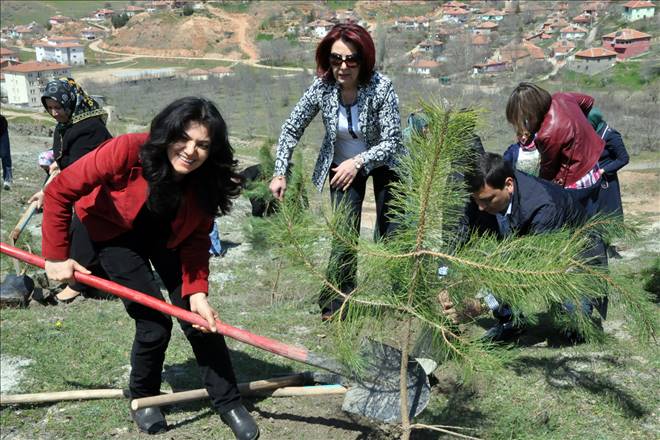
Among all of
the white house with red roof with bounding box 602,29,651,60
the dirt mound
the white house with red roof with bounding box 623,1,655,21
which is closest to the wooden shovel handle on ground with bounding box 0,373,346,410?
the white house with red roof with bounding box 602,29,651,60

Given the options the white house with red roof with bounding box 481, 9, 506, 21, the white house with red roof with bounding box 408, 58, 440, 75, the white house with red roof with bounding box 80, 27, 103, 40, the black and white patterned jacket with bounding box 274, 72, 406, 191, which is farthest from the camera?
the white house with red roof with bounding box 80, 27, 103, 40

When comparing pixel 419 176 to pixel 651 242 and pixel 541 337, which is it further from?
pixel 651 242

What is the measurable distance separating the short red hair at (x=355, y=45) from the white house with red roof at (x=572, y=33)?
63.2 ft

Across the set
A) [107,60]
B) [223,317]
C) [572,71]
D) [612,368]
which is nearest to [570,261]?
[612,368]

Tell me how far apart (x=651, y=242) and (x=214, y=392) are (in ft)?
16.5

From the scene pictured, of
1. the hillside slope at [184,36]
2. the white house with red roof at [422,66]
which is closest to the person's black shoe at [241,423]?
the white house with red roof at [422,66]

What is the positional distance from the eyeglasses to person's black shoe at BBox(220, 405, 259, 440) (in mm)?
1646

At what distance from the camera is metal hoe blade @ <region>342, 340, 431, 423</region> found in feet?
8.48

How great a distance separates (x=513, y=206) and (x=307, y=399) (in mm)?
1345

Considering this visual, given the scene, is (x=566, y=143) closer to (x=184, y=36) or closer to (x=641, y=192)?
(x=641, y=192)

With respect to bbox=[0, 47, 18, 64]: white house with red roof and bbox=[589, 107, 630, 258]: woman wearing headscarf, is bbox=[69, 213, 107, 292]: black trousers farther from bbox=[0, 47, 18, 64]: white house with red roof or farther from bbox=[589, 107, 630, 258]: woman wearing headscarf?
bbox=[0, 47, 18, 64]: white house with red roof

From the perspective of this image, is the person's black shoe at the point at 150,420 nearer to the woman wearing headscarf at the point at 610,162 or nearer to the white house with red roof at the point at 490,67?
the woman wearing headscarf at the point at 610,162

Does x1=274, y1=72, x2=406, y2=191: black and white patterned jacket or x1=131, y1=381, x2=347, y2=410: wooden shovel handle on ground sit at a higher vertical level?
x1=274, y1=72, x2=406, y2=191: black and white patterned jacket

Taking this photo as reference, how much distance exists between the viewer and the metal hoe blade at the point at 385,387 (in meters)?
2.58
